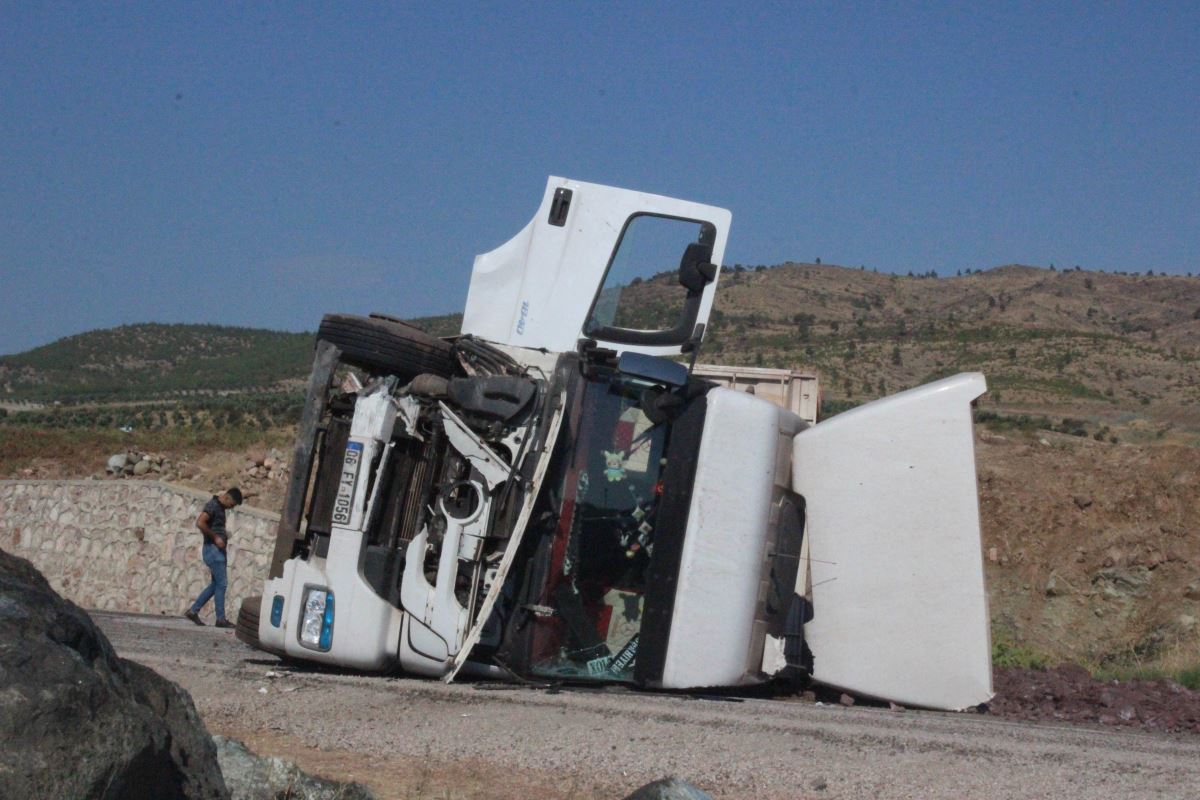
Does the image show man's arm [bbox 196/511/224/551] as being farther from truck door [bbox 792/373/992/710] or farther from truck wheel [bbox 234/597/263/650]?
truck door [bbox 792/373/992/710]

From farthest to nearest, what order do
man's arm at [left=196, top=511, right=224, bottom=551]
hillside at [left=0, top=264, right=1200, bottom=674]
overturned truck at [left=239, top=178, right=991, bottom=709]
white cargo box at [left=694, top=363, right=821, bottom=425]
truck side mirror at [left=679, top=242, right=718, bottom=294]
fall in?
1. hillside at [left=0, top=264, right=1200, bottom=674]
2. man's arm at [left=196, top=511, right=224, bottom=551]
3. white cargo box at [left=694, top=363, right=821, bottom=425]
4. truck side mirror at [left=679, top=242, right=718, bottom=294]
5. overturned truck at [left=239, top=178, right=991, bottom=709]

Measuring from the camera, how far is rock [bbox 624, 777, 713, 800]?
4.85 meters

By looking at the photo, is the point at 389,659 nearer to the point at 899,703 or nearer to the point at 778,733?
the point at 778,733

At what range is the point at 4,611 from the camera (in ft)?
13.2

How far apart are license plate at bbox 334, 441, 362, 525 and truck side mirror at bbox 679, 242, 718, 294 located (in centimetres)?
228

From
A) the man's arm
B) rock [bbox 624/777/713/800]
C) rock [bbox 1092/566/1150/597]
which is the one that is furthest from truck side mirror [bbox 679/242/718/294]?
rock [bbox 1092/566/1150/597]

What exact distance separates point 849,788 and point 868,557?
7.40 feet

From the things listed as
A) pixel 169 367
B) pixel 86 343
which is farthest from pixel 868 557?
pixel 86 343

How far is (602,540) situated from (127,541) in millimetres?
12386

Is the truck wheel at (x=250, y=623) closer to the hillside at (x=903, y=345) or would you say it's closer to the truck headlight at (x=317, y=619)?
the truck headlight at (x=317, y=619)

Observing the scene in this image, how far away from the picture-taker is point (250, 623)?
783cm

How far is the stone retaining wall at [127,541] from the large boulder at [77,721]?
11.6 meters

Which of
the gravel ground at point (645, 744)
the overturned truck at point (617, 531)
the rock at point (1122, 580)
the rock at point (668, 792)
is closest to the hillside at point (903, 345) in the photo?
the rock at point (1122, 580)

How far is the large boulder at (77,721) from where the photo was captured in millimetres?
3664
